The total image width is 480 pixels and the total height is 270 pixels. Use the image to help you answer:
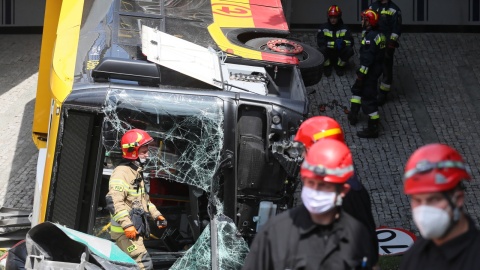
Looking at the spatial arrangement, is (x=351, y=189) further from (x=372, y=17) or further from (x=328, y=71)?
(x=328, y=71)

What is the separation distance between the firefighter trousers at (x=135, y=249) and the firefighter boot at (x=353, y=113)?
464cm

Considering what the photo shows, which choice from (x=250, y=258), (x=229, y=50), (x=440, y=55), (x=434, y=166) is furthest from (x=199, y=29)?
(x=440, y=55)

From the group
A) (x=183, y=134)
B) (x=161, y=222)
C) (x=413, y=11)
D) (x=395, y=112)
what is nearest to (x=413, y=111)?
(x=395, y=112)

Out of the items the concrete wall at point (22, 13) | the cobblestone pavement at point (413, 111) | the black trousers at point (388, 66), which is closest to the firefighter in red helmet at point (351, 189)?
the cobblestone pavement at point (413, 111)

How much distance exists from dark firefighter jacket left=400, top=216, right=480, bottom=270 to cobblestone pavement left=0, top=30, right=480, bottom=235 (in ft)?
16.6

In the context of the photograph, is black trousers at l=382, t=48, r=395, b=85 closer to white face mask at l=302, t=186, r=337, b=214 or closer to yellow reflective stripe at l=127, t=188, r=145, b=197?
yellow reflective stripe at l=127, t=188, r=145, b=197

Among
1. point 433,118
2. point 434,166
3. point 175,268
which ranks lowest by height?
point 433,118

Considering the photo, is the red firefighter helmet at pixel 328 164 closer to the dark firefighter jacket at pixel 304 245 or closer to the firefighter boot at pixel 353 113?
the dark firefighter jacket at pixel 304 245

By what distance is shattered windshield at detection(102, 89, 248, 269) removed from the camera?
6.86 m

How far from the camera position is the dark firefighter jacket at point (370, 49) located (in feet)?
37.2

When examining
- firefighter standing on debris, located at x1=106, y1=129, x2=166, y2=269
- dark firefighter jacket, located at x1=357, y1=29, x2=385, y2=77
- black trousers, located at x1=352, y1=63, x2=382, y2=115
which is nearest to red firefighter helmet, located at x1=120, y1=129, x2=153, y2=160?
firefighter standing on debris, located at x1=106, y1=129, x2=166, y2=269

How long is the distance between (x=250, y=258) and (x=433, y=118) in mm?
7031

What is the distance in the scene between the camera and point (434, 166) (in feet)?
14.6

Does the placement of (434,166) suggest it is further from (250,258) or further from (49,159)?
(49,159)
